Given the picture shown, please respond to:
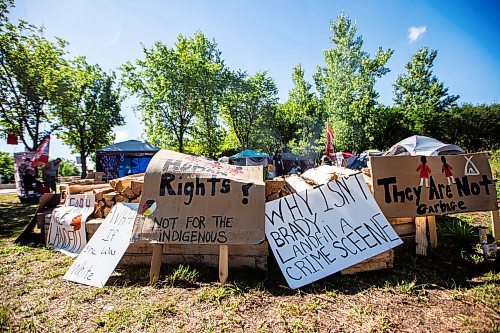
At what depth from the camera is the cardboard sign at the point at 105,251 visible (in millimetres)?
2730

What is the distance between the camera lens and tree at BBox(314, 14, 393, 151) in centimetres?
2641

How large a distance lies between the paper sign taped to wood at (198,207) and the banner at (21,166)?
408 inches

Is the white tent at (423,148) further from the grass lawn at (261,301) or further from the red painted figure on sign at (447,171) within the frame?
the grass lawn at (261,301)

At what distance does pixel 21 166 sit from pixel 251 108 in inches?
973

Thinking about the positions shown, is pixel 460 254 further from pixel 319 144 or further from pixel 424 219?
pixel 319 144

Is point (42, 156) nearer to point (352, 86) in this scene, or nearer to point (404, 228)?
point (404, 228)

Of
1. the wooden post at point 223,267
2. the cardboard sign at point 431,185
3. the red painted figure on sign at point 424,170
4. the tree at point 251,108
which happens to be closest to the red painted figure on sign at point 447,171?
the cardboard sign at point 431,185

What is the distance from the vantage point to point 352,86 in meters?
26.6

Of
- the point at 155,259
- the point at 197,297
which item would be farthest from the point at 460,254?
Answer: the point at 155,259

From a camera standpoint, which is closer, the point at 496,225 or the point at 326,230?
the point at 326,230

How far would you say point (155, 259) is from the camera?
270 centimetres

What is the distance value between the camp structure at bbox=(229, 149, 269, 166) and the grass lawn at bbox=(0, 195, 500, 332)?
17.6 meters

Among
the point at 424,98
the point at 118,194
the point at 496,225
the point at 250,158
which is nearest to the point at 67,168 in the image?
the point at 250,158

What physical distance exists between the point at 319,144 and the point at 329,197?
97.0 feet
